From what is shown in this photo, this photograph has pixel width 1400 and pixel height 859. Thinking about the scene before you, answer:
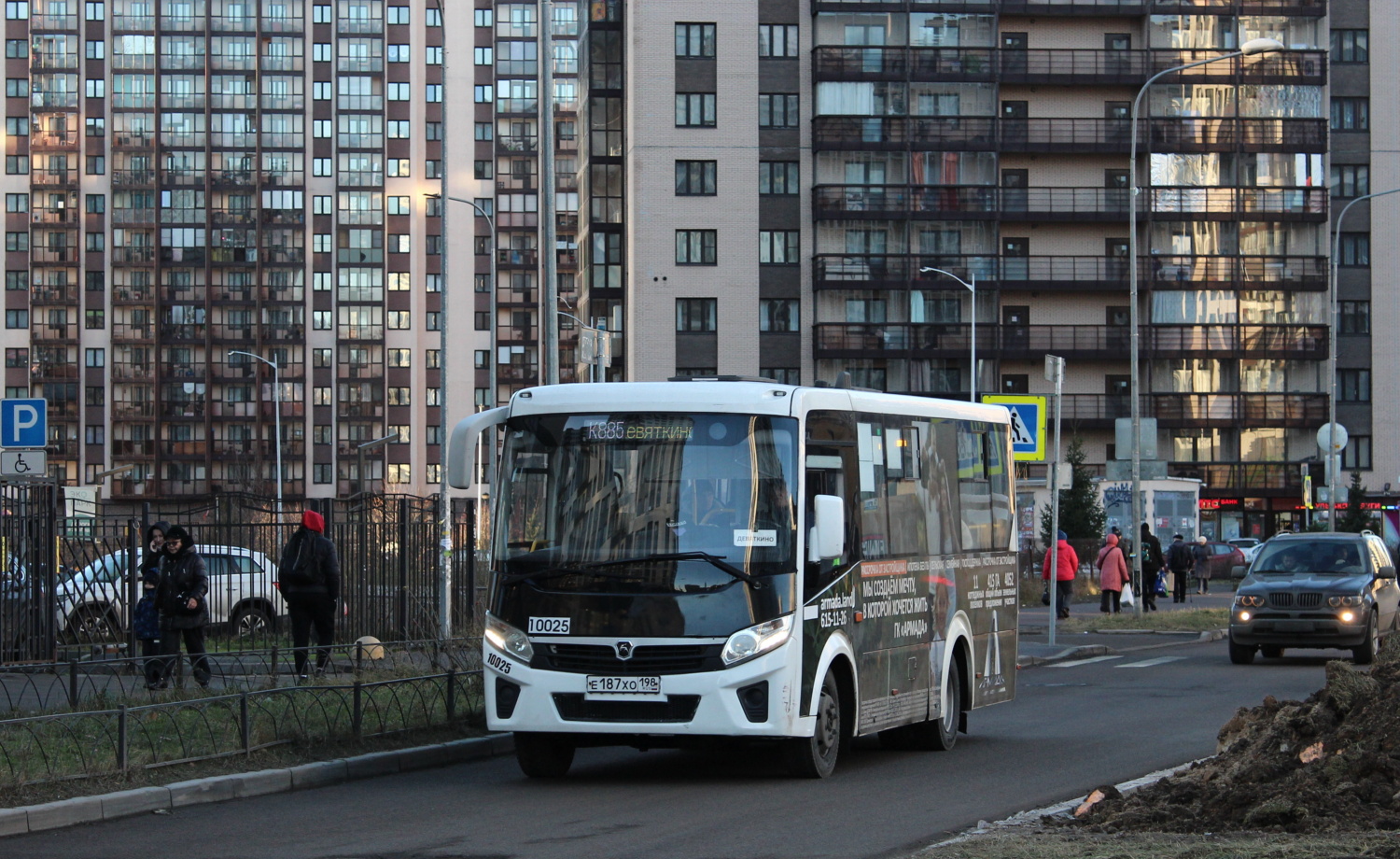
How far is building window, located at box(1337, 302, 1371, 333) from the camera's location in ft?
277

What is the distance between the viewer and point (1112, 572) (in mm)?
38781

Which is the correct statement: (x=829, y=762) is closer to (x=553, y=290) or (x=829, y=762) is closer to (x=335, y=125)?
(x=553, y=290)

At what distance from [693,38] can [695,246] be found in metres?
8.50

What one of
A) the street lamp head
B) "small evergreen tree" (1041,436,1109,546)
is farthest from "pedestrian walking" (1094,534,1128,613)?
"small evergreen tree" (1041,436,1109,546)

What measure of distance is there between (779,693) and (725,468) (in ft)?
5.29

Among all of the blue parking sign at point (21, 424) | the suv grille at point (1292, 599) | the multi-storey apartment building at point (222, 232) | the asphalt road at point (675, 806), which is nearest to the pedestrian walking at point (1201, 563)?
the suv grille at point (1292, 599)

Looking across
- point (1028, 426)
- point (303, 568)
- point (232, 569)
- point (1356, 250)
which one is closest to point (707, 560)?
point (303, 568)

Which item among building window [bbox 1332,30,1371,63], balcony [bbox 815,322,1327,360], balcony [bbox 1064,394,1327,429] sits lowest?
balcony [bbox 1064,394,1327,429]

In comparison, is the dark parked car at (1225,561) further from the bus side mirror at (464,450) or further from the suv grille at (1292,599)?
the bus side mirror at (464,450)

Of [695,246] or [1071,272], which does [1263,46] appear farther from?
[1071,272]

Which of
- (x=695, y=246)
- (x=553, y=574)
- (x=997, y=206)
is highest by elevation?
(x=997, y=206)

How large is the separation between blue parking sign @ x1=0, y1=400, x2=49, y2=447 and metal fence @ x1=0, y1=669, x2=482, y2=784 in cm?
756

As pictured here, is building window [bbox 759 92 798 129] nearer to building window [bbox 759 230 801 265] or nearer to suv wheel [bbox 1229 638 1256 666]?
building window [bbox 759 230 801 265]

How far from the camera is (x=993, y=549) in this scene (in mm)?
17219
